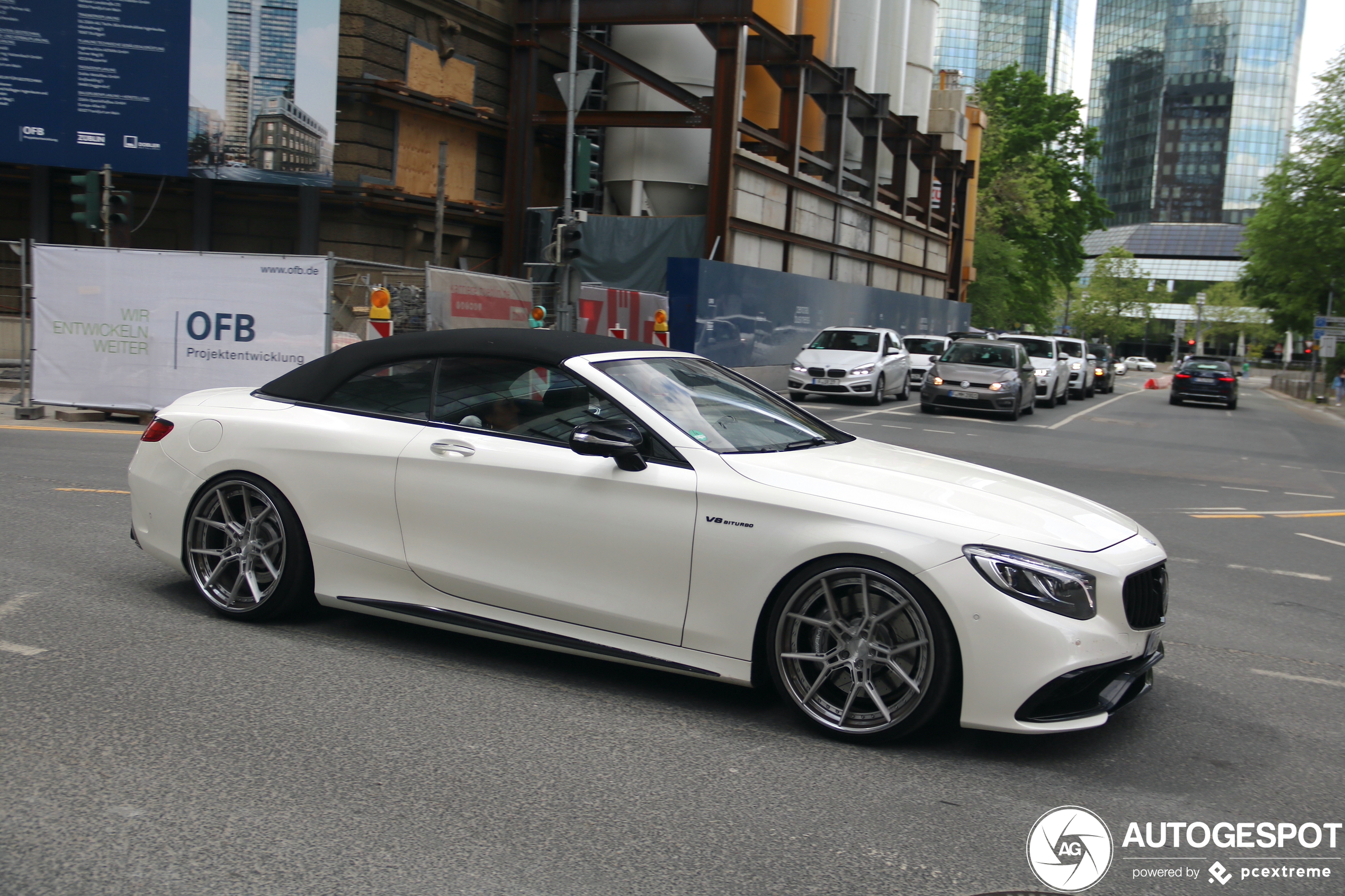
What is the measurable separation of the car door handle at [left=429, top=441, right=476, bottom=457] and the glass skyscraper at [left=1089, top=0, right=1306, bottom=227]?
171723 mm

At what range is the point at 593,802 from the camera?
3609 mm

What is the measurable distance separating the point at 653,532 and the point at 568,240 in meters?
16.8

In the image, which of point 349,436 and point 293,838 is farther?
point 349,436

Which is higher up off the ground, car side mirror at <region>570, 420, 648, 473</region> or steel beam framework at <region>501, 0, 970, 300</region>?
steel beam framework at <region>501, 0, 970, 300</region>

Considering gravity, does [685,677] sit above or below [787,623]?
below

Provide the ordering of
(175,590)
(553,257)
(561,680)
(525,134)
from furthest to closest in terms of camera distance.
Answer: (525,134) < (553,257) < (175,590) < (561,680)

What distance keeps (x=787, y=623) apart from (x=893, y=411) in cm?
2064

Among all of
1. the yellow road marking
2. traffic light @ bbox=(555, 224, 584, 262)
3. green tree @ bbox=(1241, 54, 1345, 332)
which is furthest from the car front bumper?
green tree @ bbox=(1241, 54, 1345, 332)

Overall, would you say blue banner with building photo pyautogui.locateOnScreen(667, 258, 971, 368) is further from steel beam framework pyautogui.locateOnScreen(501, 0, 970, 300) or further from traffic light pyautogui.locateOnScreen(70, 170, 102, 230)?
traffic light pyautogui.locateOnScreen(70, 170, 102, 230)

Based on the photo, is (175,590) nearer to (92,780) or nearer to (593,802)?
(92,780)

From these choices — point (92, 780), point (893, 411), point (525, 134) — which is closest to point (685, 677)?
point (92, 780)

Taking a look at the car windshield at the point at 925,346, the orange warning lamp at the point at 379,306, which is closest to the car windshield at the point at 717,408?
the orange warning lamp at the point at 379,306

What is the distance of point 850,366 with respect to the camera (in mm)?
25781

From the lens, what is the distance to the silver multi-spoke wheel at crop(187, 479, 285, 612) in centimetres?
533
